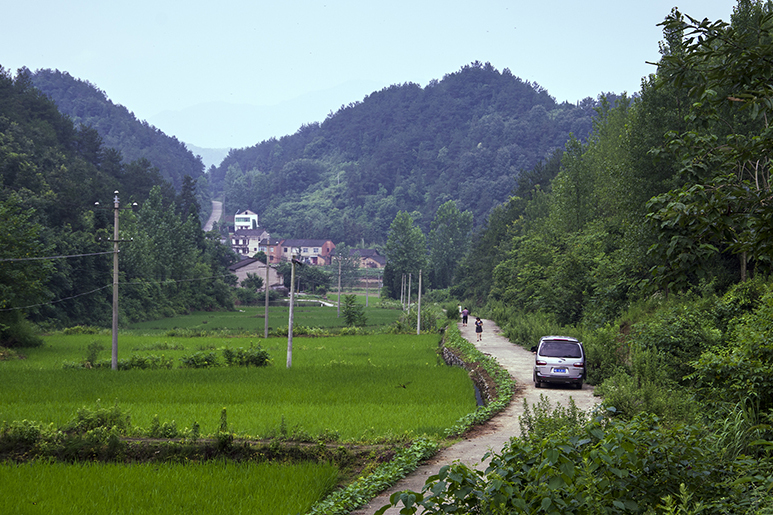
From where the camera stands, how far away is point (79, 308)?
6184 cm

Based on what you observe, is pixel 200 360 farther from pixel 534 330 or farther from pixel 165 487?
pixel 165 487

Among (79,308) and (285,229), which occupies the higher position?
(285,229)

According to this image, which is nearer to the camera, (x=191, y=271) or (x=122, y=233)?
(x=122, y=233)

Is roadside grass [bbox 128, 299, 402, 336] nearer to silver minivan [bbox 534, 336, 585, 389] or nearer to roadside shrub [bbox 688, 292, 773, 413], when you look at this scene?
silver minivan [bbox 534, 336, 585, 389]

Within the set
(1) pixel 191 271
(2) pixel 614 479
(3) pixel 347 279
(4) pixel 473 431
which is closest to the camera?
(2) pixel 614 479

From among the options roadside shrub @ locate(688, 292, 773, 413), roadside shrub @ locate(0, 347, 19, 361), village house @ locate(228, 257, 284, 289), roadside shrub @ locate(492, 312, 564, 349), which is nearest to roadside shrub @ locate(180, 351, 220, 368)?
roadside shrub @ locate(0, 347, 19, 361)

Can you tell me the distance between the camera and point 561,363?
20781 mm

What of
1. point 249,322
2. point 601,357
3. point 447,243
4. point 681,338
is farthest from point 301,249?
point 681,338

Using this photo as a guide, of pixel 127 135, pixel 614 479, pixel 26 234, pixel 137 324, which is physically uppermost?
pixel 127 135

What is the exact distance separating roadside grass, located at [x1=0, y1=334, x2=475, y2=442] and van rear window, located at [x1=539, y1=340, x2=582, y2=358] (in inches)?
113

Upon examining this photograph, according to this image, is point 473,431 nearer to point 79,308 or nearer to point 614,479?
point 614,479

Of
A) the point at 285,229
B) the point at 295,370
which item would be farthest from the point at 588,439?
the point at 285,229

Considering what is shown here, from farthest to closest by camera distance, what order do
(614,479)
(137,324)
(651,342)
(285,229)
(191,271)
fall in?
(285,229) < (191,271) < (137,324) < (651,342) < (614,479)

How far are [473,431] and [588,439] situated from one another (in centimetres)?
861
